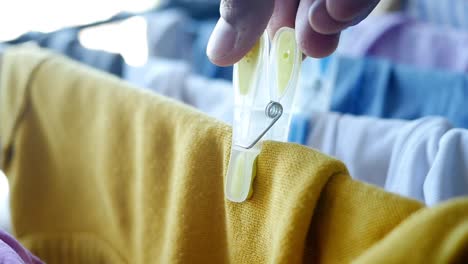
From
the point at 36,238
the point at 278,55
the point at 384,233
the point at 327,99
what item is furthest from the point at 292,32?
the point at 36,238

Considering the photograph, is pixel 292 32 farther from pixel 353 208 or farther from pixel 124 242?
pixel 124 242

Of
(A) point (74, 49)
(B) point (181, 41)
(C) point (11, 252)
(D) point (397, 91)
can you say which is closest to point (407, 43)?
(D) point (397, 91)

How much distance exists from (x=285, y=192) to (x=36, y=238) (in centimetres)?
38

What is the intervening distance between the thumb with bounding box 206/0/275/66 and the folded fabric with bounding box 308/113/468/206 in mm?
164

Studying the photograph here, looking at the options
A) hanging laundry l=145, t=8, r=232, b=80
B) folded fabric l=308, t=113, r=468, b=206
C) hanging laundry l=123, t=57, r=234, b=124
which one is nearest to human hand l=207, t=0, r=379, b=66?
folded fabric l=308, t=113, r=468, b=206

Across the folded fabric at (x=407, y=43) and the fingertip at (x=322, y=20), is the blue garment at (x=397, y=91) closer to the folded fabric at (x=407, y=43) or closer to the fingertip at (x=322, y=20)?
the folded fabric at (x=407, y=43)

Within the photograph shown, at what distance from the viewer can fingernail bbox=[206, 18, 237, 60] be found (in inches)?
12.6

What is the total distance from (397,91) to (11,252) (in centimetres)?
45

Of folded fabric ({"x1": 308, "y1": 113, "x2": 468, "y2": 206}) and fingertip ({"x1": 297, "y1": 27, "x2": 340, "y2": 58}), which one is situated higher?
fingertip ({"x1": 297, "y1": 27, "x2": 340, "y2": 58})

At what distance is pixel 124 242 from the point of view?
1.64 feet

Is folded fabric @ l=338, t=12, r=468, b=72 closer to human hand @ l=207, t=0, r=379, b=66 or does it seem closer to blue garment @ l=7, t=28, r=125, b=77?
blue garment @ l=7, t=28, r=125, b=77

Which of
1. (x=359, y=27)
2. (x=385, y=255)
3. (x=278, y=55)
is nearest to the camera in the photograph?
(x=385, y=255)

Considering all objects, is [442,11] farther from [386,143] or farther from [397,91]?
[386,143]

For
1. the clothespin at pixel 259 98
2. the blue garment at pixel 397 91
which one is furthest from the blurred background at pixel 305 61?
the clothespin at pixel 259 98
